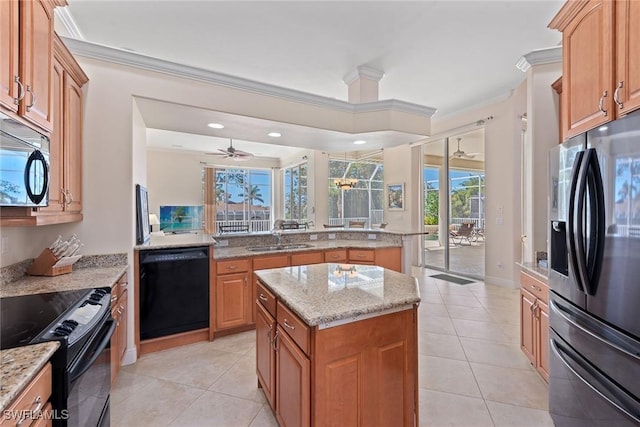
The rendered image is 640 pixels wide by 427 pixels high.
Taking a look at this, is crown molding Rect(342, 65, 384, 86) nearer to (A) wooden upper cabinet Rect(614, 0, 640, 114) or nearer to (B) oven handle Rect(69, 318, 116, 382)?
(A) wooden upper cabinet Rect(614, 0, 640, 114)

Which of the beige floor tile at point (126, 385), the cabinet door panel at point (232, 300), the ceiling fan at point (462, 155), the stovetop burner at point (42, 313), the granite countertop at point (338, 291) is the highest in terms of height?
the ceiling fan at point (462, 155)

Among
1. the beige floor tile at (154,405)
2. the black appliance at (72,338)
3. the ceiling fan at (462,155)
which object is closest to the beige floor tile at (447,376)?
the beige floor tile at (154,405)

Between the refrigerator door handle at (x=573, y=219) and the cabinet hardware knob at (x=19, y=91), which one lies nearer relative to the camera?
the cabinet hardware knob at (x=19, y=91)

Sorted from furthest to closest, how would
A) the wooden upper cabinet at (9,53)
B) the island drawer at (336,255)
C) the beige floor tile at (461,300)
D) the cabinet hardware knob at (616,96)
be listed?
Answer: the beige floor tile at (461,300) → the island drawer at (336,255) → the cabinet hardware knob at (616,96) → the wooden upper cabinet at (9,53)

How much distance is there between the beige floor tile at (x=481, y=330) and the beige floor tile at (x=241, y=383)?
222 centimetres

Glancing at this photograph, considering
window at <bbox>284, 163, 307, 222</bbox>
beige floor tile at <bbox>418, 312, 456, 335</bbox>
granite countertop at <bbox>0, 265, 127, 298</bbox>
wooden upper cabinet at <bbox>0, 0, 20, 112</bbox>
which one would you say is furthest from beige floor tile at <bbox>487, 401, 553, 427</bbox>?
window at <bbox>284, 163, 307, 222</bbox>

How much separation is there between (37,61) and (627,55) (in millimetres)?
3022

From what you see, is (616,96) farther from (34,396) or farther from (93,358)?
(93,358)

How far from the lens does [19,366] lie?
0.97m

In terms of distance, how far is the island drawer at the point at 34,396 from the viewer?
2.83ft

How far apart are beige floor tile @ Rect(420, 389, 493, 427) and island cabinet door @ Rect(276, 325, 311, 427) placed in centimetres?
95

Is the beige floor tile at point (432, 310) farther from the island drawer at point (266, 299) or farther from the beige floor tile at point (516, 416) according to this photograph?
the island drawer at point (266, 299)

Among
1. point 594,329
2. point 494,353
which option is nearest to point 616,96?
point 594,329

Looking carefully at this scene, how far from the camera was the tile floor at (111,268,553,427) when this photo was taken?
1.91 metres
